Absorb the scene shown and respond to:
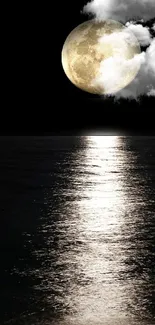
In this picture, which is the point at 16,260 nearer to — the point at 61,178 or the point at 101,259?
the point at 101,259

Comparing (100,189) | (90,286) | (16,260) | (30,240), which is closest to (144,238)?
(30,240)

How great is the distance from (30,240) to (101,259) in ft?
6.89

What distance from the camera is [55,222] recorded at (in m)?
13.4

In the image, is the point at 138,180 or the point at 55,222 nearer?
the point at 55,222

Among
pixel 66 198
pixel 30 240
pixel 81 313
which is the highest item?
pixel 66 198

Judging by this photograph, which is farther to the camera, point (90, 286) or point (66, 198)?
point (66, 198)

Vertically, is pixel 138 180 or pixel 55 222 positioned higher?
pixel 138 180

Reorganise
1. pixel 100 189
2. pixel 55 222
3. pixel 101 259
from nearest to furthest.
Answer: pixel 101 259, pixel 55 222, pixel 100 189

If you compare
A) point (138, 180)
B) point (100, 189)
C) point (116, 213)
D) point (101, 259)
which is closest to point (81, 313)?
point (101, 259)

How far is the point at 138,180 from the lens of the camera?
2530cm

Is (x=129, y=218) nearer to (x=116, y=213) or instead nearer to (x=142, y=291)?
(x=116, y=213)

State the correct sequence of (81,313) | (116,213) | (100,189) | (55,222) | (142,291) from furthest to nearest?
(100,189) → (116,213) → (55,222) → (142,291) → (81,313)

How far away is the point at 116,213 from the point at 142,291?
7481mm

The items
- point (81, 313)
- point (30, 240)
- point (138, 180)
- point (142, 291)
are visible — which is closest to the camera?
point (81, 313)
